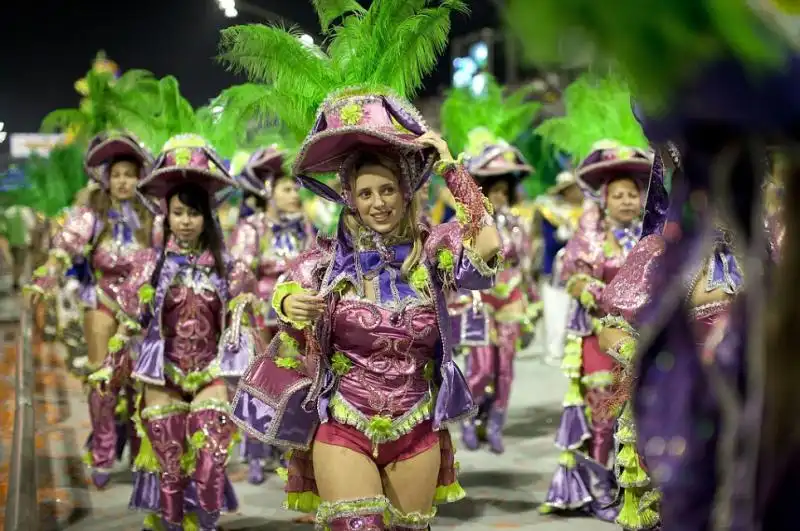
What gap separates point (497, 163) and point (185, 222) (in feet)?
13.9

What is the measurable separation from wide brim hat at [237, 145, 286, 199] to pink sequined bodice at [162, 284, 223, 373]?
346 cm

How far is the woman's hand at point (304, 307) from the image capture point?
4418 mm

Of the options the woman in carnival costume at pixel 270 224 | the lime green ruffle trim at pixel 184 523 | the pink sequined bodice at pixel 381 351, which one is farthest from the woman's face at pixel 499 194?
the pink sequined bodice at pixel 381 351

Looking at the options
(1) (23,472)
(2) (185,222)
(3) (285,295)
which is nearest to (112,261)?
(1) (23,472)

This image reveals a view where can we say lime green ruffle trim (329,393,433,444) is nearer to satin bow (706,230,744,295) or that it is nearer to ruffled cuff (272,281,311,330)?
ruffled cuff (272,281,311,330)

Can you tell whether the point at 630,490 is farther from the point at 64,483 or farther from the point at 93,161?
the point at 93,161

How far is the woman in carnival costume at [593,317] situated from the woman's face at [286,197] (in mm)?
3077

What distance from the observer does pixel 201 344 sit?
6.25m

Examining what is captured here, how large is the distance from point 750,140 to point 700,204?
0.19 meters

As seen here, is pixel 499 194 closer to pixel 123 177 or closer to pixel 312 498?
pixel 123 177

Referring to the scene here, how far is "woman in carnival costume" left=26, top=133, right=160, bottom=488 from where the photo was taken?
8.59 m

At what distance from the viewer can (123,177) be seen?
343 inches

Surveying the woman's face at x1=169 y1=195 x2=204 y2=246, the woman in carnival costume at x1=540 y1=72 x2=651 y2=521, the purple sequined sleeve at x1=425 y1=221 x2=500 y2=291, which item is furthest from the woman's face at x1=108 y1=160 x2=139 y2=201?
the purple sequined sleeve at x1=425 y1=221 x2=500 y2=291

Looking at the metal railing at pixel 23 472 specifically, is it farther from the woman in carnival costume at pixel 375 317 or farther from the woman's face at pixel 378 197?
the woman's face at pixel 378 197
